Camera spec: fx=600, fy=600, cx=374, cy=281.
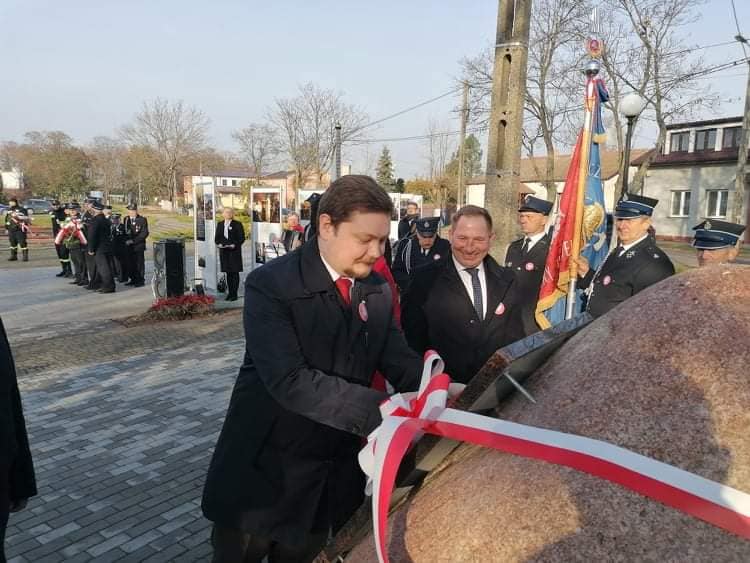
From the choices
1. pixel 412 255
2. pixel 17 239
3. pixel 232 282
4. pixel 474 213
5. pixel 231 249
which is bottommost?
pixel 232 282

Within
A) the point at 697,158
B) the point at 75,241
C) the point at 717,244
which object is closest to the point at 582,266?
the point at 717,244

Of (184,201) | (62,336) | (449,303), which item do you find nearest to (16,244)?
(62,336)

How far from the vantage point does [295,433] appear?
1.96 metres

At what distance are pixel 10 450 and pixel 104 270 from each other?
12.8m

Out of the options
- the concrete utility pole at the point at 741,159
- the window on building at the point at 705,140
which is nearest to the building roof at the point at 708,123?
the window on building at the point at 705,140

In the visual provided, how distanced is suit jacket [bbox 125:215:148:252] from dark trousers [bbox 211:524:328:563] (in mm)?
13961

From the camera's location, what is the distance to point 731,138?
113 feet

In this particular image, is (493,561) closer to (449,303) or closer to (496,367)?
(496,367)

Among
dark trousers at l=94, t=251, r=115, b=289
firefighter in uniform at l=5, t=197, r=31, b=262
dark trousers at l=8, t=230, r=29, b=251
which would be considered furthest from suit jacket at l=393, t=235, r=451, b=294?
dark trousers at l=8, t=230, r=29, b=251

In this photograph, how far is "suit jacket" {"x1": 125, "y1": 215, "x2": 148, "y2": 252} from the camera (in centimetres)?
1496

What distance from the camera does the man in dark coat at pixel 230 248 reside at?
1280 centimetres

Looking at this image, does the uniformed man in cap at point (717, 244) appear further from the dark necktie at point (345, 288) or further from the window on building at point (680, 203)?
the window on building at point (680, 203)

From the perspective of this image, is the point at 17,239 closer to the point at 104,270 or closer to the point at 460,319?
the point at 104,270

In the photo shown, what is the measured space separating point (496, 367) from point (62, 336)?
9.94 m
